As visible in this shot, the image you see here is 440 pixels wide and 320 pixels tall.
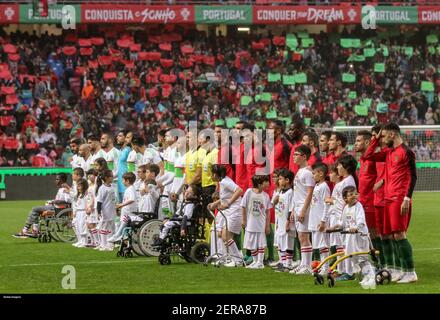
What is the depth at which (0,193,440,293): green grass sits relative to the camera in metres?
12.8

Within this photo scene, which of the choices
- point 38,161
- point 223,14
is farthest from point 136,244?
point 223,14

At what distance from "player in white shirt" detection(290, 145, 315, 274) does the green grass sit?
1.41 feet

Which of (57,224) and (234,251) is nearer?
(234,251)

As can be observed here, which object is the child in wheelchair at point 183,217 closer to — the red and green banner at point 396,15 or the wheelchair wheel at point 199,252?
the wheelchair wheel at point 199,252

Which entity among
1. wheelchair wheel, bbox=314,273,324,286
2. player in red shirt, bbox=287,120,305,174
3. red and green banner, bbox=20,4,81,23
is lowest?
wheelchair wheel, bbox=314,273,324,286

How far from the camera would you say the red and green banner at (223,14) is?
138 feet

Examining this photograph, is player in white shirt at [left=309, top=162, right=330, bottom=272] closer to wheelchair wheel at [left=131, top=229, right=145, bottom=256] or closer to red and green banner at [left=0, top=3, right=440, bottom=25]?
wheelchair wheel at [left=131, top=229, right=145, bottom=256]

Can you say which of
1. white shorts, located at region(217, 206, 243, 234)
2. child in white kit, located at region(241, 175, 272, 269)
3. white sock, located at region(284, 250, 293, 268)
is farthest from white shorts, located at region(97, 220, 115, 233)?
white sock, located at region(284, 250, 293, 268)

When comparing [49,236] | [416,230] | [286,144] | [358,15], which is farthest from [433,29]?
[286,144]

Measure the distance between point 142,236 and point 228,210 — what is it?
1910mm

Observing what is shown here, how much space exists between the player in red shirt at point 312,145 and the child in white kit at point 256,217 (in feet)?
2.52

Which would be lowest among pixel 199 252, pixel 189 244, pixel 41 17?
pixel 199 252

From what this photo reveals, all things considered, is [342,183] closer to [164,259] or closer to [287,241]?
[287,241]

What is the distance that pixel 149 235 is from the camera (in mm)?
17203
